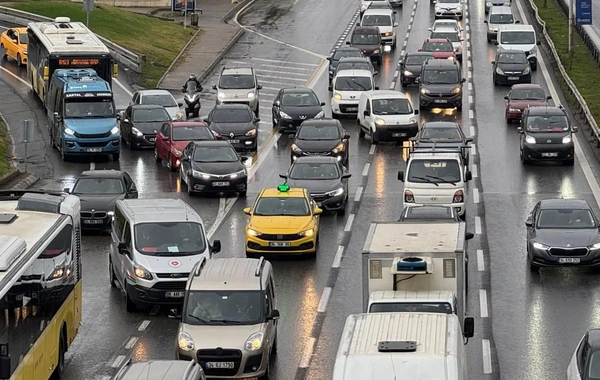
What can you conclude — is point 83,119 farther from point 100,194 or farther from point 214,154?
point 100,194

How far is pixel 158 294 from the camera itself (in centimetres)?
3106

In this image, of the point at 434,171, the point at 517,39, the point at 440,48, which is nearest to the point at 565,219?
the point at 434,171

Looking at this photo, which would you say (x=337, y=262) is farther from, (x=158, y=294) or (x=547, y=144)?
(x=547, y=144)

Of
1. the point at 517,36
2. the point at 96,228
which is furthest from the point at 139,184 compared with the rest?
the point at 517,36

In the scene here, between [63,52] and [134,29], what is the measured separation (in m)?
21.5

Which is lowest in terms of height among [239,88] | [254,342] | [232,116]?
[239,88]

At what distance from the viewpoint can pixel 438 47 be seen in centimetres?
7056

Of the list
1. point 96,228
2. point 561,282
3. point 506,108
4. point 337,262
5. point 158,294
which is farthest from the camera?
point 506,108

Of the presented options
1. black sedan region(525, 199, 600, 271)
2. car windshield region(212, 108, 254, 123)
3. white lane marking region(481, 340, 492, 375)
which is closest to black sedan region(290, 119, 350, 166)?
car windshield region(212, 108, 254, 123)

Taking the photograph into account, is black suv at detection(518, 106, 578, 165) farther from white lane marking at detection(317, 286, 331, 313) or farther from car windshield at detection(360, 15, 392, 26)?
car windshield at detection(360, 15, 392, 26)

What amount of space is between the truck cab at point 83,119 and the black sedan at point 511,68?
19.0 m

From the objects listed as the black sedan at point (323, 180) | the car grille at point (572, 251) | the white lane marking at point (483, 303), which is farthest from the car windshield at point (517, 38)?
the white lane marking at point (483, 303)

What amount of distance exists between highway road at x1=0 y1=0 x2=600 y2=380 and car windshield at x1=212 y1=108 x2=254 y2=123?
1.23 meters

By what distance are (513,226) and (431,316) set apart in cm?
1852
